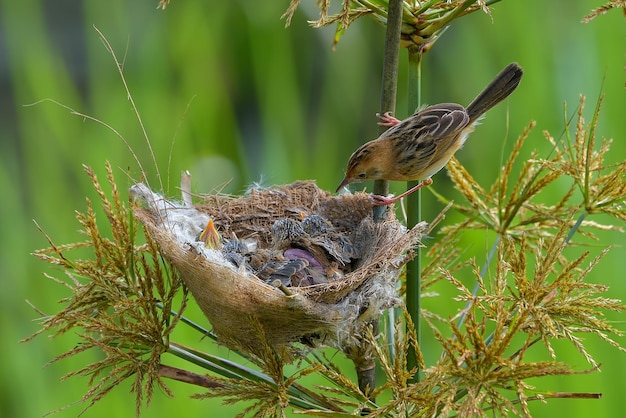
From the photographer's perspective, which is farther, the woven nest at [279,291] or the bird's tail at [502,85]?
the bird's tail at [502,85]

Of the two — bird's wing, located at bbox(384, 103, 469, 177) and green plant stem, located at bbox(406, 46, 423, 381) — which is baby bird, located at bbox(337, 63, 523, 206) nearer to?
bird's wing, located at bbox(384, 103, 469, 177)

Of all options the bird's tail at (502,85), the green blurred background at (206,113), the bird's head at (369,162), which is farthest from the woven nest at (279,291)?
the green blurred background at (206,113)

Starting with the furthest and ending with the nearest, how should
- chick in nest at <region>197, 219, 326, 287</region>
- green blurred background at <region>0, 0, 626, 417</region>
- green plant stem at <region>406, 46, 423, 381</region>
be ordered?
green blurred background at <region>0, 0, 626, 417</region> < chick in nest at <region>197, 219, 326, 287</region> < green plant stem at <region>406, 46, 423, 381</region>

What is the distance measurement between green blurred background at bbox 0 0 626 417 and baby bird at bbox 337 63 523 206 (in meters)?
0.77

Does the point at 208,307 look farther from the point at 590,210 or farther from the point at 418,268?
the point at 590,210

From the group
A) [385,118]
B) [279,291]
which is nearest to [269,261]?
[279,291]

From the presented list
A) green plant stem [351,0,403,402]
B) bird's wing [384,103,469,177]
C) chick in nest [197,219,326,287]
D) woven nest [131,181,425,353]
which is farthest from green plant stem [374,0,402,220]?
chick in nest [197,219,326,287]

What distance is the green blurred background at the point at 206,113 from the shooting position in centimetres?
275

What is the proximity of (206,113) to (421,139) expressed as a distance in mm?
1387

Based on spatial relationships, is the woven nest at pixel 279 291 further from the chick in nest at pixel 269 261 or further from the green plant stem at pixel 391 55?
the green plant stem at pixel 391 55

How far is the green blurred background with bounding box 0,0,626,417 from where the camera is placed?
2754 mm

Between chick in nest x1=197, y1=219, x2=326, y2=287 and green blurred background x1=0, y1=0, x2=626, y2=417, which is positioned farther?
green blurred background x1=0, y1=0, x2=626, y2=417

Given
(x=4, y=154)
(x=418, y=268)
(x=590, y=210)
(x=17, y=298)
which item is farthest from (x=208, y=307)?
(x=4, y=154)

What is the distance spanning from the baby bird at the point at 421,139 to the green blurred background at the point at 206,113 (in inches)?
30.2
